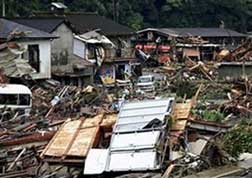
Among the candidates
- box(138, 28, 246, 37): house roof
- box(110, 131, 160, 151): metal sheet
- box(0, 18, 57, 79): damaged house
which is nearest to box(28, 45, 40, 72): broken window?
box(0, 18, 57, 79): damaged house

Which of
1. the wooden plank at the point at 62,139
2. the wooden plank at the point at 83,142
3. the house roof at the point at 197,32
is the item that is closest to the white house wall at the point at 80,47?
the house roof at the point at 197,32

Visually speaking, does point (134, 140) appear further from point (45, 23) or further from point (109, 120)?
point (45, 23)

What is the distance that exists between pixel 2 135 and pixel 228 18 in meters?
63.4

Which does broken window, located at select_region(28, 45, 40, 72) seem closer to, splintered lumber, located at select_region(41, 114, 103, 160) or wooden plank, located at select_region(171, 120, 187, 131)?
splintered lumber, located at select_region(41, 114, 103, 160)

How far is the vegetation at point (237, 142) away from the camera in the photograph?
16.8 meters

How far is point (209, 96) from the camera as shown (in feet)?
100

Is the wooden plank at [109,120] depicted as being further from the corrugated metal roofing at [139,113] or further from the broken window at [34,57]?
the broken window at [34,57]

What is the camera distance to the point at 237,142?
16.9m

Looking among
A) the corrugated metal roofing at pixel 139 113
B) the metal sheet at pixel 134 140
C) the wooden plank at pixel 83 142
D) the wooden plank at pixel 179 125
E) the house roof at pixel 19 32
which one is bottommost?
the wooden plank at pixel 83 142

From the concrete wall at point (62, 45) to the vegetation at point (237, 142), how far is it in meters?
22.2

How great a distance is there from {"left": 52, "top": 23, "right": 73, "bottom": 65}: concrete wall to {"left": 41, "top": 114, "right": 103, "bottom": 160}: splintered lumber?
20947 millimetres

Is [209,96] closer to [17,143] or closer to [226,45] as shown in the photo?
[17,143]

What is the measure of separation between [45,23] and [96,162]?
84.5 ft

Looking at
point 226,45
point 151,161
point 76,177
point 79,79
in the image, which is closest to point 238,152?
point 151,161
